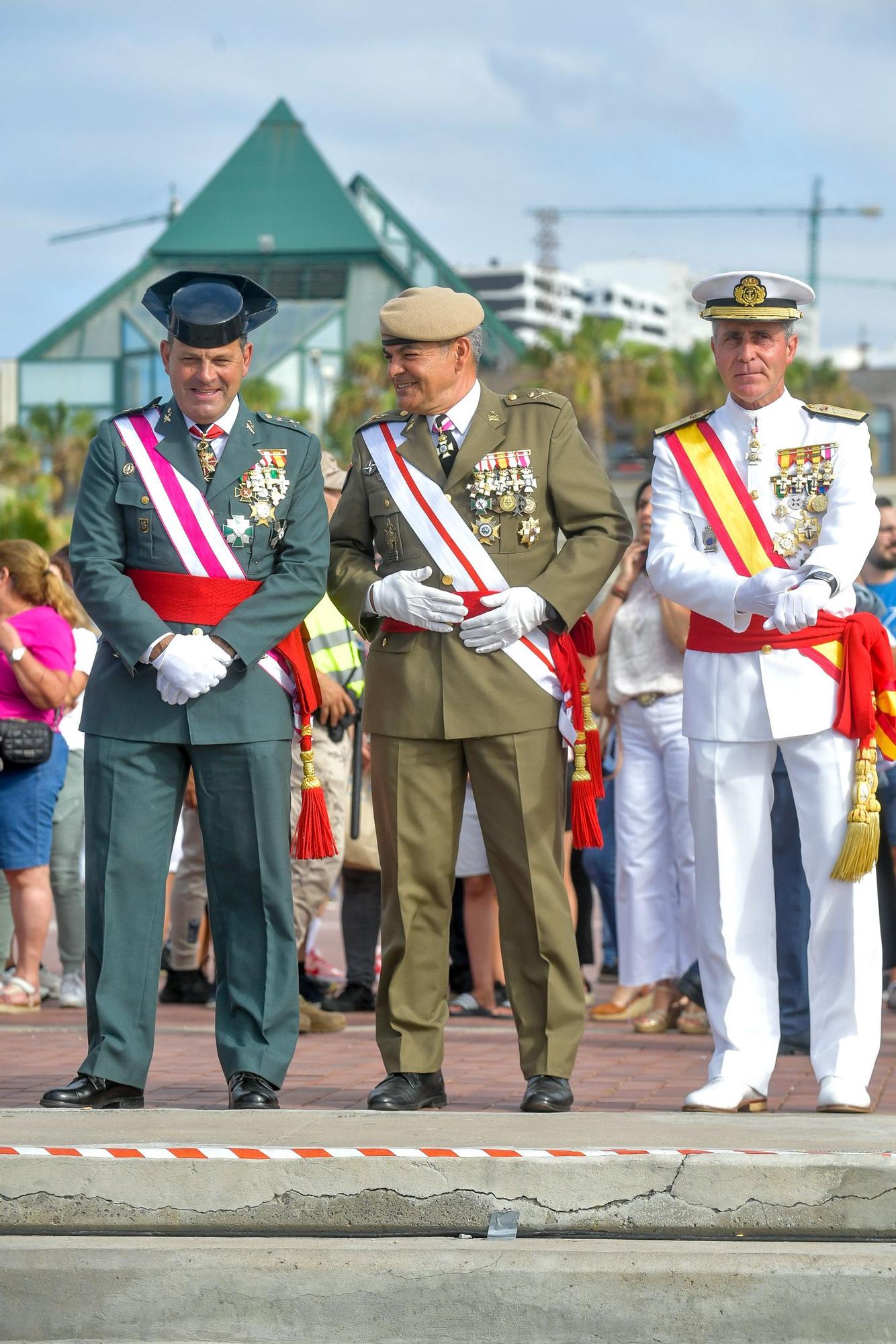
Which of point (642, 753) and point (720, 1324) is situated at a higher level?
point (642, 753)

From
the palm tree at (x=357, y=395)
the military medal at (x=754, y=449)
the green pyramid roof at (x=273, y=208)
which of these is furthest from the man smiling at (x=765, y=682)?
the green pyramid roof at (x=273, y=208)

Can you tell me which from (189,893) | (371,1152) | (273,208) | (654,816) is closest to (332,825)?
(189,893)

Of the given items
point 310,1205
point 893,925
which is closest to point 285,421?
point 310,1205

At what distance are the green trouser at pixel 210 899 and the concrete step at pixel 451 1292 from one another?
107cm

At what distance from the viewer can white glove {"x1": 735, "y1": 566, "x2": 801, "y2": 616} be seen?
4.91m

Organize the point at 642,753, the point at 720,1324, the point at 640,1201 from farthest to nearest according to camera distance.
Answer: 1. the point at 642,753
2. the point at 640,1201
3. the point at 720,1324

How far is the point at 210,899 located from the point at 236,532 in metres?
0.96

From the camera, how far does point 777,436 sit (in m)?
5.21

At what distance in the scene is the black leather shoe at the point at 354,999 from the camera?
8367 mm

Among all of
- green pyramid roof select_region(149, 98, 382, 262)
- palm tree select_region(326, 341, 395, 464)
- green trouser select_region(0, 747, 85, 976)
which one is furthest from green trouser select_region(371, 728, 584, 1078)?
green pyramid roof select_region(149, 98, 382, 262)

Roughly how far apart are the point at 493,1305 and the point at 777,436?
2.52 metres

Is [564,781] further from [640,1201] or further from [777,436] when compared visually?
[640,1201]

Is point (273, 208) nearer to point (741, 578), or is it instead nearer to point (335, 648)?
point (335, 648)

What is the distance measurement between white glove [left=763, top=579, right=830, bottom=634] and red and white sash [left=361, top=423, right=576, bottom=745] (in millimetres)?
617
